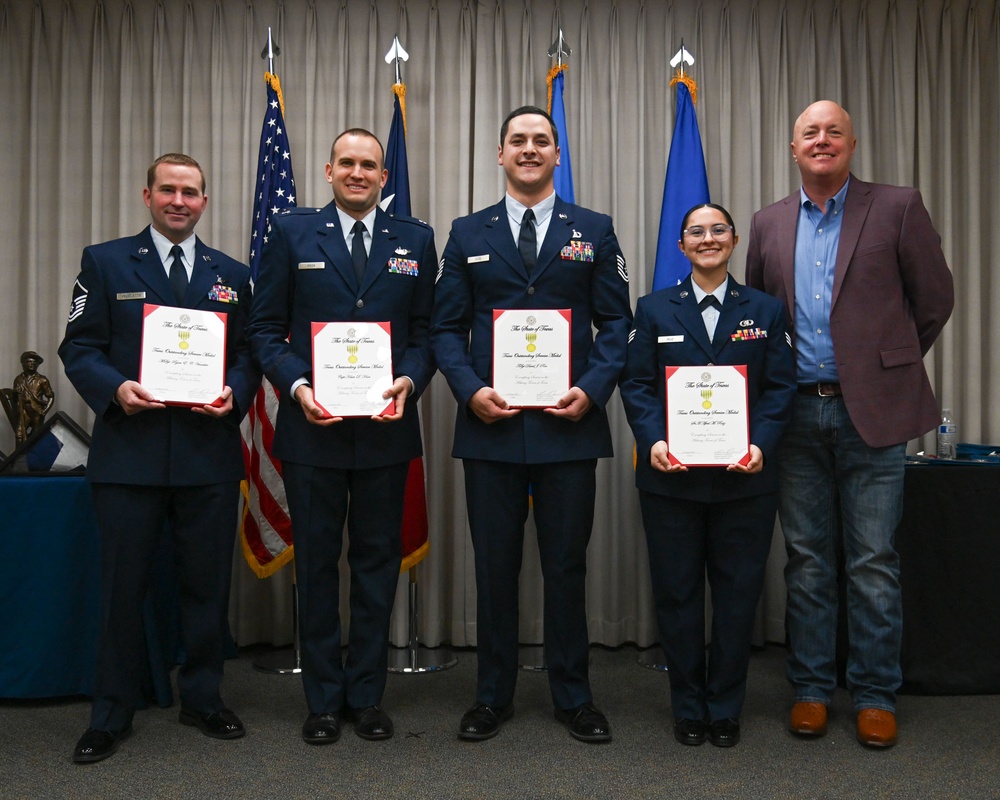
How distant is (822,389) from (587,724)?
4.37 feet

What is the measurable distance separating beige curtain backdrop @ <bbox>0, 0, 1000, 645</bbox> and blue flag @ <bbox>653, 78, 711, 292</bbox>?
28 centimetres

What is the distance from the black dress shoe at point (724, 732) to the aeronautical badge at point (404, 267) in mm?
1751

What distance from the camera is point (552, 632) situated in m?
2.67

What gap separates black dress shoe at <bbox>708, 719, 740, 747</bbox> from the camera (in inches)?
101

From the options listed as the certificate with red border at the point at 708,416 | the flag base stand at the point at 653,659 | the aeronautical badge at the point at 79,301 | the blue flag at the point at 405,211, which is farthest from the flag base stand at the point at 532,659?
the aeronautical badge at the point at 79,301

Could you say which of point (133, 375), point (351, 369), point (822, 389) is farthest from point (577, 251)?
point (133, 375)

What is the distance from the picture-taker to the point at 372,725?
2.61 meters

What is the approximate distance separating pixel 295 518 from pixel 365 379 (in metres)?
0.52

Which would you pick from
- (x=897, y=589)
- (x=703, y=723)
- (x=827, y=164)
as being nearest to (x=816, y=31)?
(x=827, y=164)

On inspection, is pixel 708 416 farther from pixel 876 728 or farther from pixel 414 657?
pixel 414 657

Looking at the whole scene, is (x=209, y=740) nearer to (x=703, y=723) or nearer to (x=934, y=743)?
(x=703, y=723)

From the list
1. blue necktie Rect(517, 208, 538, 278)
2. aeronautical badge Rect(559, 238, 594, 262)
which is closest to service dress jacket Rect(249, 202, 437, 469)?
blue necktie Rect(517, 208, 538, 278)

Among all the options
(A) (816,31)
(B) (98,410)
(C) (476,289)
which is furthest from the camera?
(A) (816,31)

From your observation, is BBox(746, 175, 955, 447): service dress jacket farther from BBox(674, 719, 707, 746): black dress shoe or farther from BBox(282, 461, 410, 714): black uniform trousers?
BBox(282, 461, 410, 714): black uniform trousers
